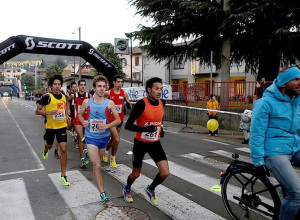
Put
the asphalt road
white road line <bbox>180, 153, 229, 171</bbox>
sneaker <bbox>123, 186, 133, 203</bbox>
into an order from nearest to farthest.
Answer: the asphalt road
sneaker <bbox>123, 186, 133, 203</bbox>
white road line <bbox>180, 153, 229, 171</bbox>

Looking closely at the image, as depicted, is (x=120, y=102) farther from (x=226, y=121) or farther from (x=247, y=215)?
(x=226, y=121)

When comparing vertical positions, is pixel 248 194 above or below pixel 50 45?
below

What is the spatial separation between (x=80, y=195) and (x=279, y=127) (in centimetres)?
324

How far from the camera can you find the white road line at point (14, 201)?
3598mm

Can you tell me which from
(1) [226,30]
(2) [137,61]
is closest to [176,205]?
(1) [226,30]

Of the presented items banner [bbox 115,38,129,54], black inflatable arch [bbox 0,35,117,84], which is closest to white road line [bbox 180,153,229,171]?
black inflatable arch [bbox 0,35,117,84]

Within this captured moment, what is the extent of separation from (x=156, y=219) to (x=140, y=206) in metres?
0.46

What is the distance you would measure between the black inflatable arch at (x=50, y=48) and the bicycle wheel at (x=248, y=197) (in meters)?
10.2

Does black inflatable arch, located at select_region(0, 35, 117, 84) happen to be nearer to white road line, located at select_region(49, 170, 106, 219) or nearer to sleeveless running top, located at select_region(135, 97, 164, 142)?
white road line, located at select_region(49, 170, 106, 219)

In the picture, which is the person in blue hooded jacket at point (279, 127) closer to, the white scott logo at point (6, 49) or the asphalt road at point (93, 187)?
the asphalt road at point (93, 187)

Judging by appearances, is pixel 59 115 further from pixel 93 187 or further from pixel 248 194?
pixel 248 194

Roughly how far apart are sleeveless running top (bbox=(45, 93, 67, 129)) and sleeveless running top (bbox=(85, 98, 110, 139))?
113cm

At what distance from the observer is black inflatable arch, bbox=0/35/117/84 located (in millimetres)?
10359

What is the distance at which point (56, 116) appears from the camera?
199 inches
